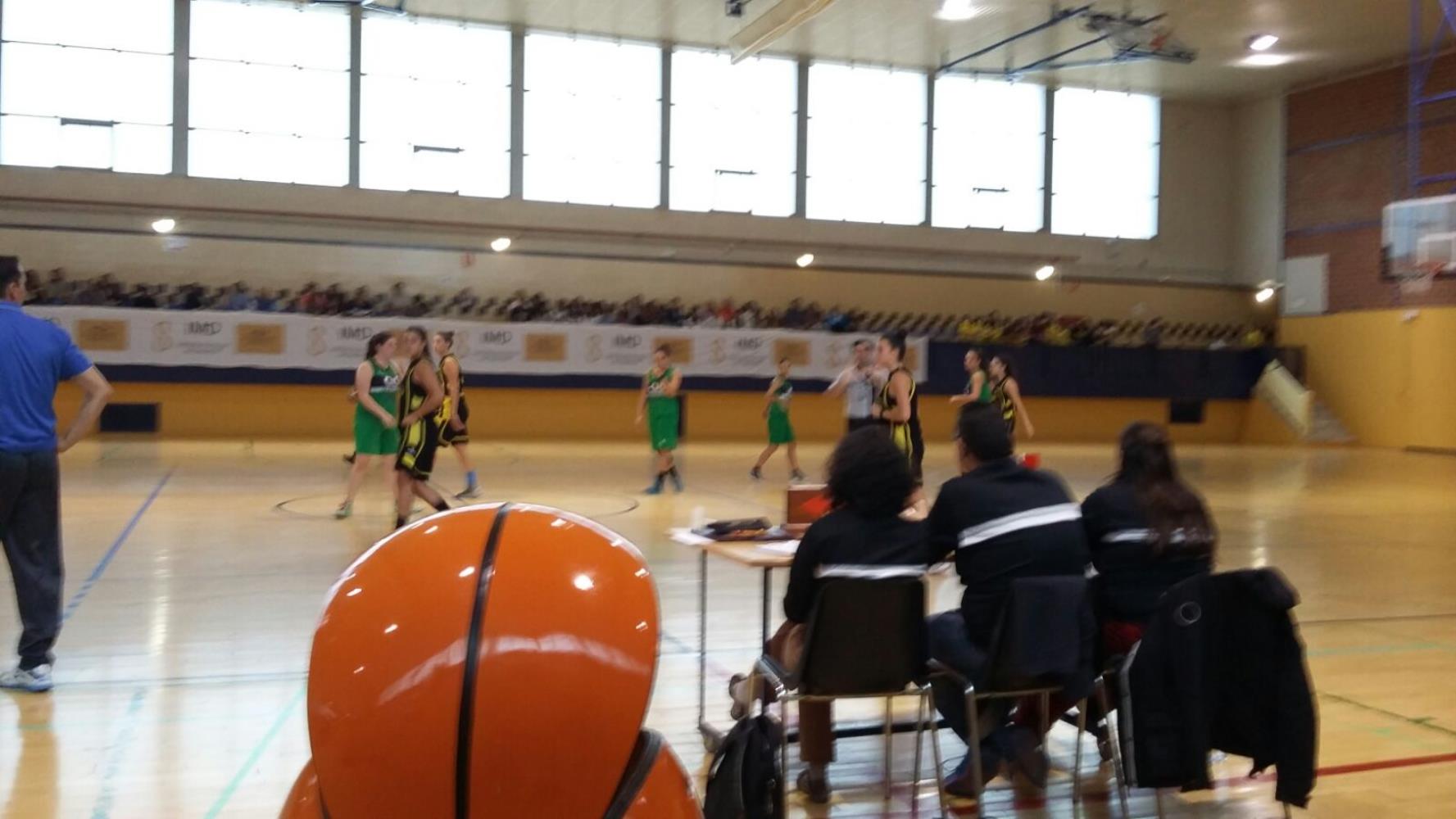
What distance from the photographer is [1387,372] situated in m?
23.6

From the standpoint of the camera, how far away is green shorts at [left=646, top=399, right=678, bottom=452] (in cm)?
1286

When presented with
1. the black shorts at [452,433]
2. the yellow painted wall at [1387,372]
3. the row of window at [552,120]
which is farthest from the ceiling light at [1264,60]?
the black shorts at [452,433]

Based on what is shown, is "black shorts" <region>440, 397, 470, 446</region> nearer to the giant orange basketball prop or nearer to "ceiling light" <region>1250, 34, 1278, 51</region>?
the giant orange basketball prop

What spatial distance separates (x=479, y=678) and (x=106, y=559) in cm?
791

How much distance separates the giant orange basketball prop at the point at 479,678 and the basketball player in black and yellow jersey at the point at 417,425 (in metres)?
7.53

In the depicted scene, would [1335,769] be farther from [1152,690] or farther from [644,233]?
[644,233]

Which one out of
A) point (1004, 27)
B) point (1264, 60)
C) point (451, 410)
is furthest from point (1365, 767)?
point (1264, 60)

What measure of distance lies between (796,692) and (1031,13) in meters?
18.9

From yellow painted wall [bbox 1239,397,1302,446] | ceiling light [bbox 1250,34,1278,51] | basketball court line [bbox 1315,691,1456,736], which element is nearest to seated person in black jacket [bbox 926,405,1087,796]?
basketball court line [bbox 1315,691,1456,736]

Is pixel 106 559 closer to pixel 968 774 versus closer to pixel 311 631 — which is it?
pixel 968 774

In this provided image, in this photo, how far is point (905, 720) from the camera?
15.0ft

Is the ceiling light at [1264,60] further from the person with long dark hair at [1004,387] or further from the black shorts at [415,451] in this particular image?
the black shorts at [415,451]

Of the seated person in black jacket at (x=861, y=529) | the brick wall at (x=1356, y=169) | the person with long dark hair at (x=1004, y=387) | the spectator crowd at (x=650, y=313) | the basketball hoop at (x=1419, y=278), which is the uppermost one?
the brick wall at (x=1356, y=169)

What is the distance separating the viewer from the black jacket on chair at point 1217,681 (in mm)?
3242
